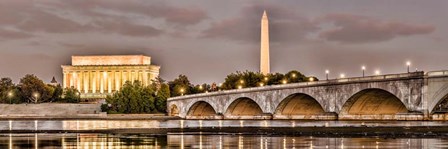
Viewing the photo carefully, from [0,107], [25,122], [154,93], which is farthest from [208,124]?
[0,107]

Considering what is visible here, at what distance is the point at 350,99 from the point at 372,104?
4.48m

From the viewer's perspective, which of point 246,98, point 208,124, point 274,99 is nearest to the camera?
point 208,124

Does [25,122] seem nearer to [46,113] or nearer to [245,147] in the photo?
[245,147]

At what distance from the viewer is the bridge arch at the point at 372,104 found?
311ft

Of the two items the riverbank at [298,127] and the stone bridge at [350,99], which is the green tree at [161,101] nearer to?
the stone bridge at [350,99]

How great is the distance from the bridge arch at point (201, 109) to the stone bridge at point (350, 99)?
29.6ft

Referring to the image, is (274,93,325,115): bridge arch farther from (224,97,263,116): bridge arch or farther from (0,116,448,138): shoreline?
(0,116,448,138): shoreline

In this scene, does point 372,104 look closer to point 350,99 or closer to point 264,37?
point 350,99

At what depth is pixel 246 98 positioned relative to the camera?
128 m

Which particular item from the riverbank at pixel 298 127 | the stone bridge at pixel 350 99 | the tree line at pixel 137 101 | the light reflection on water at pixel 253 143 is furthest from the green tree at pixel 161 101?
the light reflection on water at pixel 253 143

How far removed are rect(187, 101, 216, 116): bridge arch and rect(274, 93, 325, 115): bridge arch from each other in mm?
33446

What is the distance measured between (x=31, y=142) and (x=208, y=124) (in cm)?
4000

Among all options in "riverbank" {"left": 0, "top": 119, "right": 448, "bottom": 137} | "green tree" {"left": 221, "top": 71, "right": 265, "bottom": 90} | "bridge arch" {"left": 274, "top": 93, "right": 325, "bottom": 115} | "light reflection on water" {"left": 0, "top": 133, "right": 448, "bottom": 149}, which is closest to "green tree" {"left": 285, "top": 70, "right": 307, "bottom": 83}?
"green tree" {"left": 221, "top": 71, "right": 265, "bottom": 90}

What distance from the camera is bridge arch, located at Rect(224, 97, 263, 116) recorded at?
431ft
